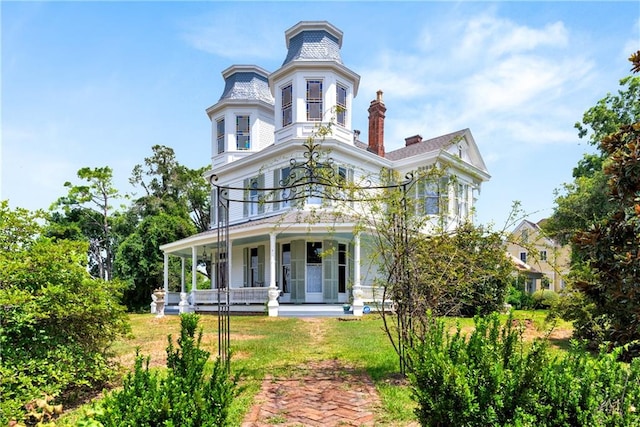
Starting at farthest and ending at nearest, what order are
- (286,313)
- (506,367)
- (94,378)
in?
1. (286,313)
2. (94,378)
3. (506,367)

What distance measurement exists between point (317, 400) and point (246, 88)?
20.5 m

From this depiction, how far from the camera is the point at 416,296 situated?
21.7 ft

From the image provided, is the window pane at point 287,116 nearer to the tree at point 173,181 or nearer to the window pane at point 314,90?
→ the window pane at point 314,90

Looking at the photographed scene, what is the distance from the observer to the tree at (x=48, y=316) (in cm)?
532

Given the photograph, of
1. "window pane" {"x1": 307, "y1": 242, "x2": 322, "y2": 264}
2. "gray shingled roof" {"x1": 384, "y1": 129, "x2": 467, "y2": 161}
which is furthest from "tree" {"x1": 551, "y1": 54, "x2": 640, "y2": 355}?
"gray shingled roof" {"x1": 384, "y1": 129, "x2": 467, "y2": 161}

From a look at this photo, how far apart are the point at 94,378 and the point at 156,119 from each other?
26.6ft

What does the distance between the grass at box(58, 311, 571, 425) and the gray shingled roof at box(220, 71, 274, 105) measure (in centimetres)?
1257

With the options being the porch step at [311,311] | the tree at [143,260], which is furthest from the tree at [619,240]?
the tree at [143,260]

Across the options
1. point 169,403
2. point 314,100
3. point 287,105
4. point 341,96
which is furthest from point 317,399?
point 287,105

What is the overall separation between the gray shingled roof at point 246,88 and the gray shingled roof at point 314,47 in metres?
3.86

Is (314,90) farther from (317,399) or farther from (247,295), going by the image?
(317,399)

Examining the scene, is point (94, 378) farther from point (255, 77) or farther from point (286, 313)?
point (255, 77)

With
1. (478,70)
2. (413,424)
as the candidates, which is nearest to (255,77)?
(478,70)

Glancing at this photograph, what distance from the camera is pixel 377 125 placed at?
2303 cm
